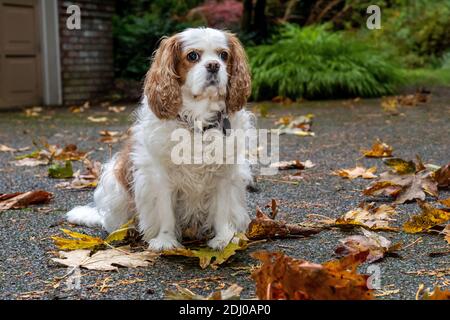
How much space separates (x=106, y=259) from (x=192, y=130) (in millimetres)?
784

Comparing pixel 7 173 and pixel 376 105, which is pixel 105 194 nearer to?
pixel 7 173

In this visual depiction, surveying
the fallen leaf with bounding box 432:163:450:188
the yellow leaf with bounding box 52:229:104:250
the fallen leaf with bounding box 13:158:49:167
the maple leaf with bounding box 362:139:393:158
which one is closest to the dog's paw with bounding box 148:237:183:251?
the yellow leaf with bounding box 52:229:104:250

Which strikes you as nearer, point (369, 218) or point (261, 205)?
point (369, 218)

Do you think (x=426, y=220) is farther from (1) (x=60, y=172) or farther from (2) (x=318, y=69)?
(2) (x=318, y=69)

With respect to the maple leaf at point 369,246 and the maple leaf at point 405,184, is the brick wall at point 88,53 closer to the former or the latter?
the maple leaf at point 405,184

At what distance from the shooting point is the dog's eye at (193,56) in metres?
3.14

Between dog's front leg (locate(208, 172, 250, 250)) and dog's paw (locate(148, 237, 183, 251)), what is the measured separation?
18 centimetres

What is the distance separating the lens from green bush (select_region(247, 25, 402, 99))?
1205 cm

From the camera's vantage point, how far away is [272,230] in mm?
3264

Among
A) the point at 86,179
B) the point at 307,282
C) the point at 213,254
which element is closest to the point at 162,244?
the point at 213,254

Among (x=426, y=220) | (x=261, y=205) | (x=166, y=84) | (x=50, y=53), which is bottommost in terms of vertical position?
(x=261, y=205)

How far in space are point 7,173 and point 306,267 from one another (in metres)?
4.02

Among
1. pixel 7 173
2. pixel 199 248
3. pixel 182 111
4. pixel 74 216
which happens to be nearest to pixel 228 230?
pixel 199 248

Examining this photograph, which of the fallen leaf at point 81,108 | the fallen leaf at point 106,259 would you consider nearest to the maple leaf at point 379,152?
the fallen leaf at point 106,259
